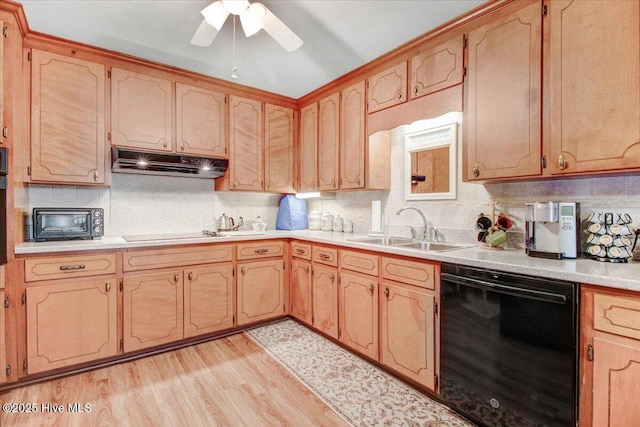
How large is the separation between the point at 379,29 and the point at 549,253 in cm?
179

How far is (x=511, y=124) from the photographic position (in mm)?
1857

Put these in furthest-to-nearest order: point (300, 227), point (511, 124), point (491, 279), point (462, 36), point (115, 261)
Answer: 1. point (300, 227)
2. point (115, 261)
3. point (462, 36)
4. point (511, 124)
5. point (491, 279)

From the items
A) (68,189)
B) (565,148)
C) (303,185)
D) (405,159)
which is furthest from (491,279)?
(68,189)

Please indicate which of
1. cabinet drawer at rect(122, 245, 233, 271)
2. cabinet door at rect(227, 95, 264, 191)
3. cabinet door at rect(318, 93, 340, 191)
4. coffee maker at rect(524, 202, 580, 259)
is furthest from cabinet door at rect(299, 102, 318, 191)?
coffee maker at rect(524, 202, 580, 259)

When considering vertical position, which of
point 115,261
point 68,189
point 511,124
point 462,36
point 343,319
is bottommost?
point 343,319

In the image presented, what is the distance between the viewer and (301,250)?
3109mm

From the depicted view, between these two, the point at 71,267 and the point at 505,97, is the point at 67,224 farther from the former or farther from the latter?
the point at 505,97

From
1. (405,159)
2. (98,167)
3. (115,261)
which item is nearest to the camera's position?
(115,261)

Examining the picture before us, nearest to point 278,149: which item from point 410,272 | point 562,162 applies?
point 410,272

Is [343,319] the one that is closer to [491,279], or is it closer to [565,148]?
[491,279]

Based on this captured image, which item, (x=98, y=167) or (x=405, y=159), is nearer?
(x=98, y=167)

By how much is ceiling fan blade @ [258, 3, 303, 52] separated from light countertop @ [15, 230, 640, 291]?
1.44 meters

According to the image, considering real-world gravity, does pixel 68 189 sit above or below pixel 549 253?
above

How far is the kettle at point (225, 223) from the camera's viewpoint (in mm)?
3432
